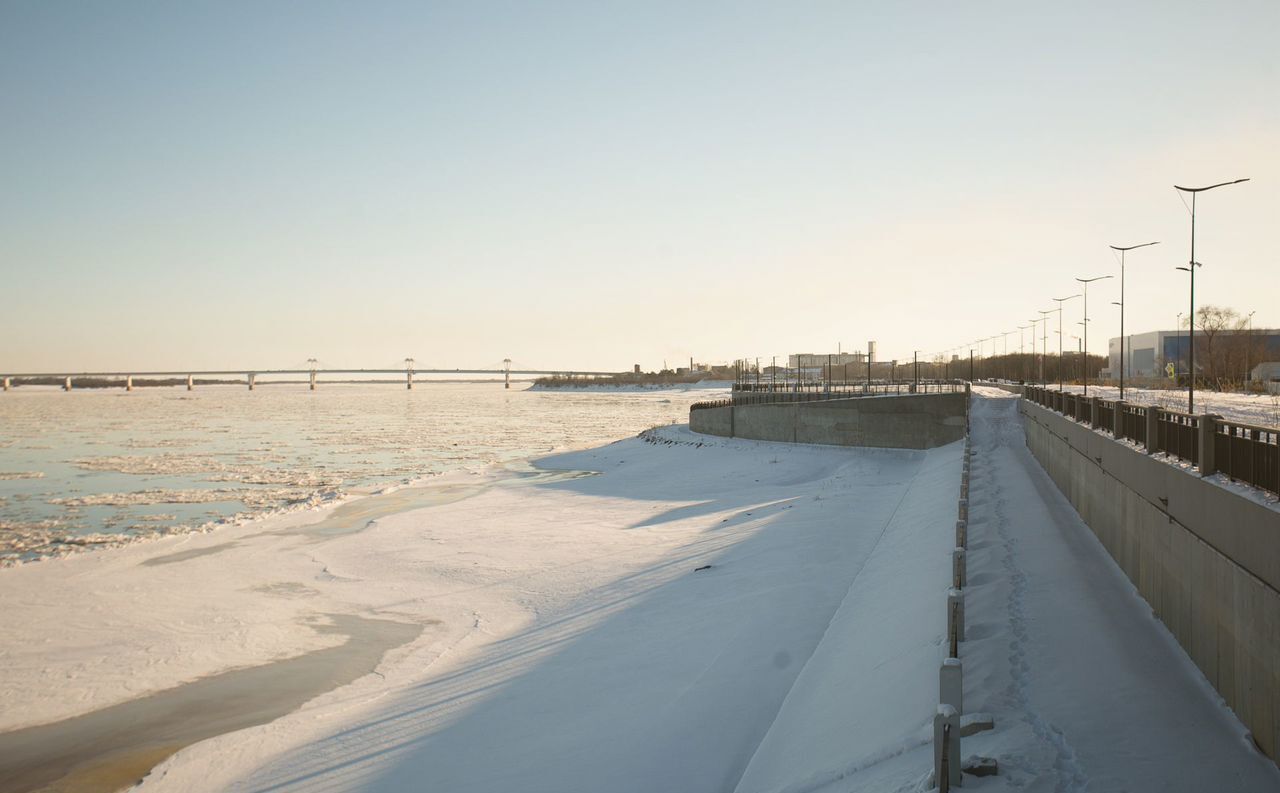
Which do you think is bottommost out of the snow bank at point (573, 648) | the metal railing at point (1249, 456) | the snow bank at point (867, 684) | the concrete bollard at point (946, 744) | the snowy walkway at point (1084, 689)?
the snow bank at point (573, 648)

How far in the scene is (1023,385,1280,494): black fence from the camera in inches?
327

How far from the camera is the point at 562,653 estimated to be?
42.9 ft

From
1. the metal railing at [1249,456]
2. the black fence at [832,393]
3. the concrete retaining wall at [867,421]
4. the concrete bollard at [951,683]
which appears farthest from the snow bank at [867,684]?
the black fence at [832,393]

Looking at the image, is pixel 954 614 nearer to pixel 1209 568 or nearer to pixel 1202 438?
pixel 1209 568

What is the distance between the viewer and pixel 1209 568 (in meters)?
8.84

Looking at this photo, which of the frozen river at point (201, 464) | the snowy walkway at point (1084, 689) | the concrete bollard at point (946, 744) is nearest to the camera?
the concrete bollard at point (946, 744)

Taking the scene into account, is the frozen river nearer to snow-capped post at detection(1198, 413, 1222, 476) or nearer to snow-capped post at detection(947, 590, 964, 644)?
snow-capped post at detection(947, 590, 964, 644)

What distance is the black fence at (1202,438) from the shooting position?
8.31m

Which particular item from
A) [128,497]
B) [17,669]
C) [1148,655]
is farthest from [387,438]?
[1148,655]

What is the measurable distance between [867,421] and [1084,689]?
108 ft

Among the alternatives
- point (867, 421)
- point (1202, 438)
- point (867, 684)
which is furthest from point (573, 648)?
point (867, 421)

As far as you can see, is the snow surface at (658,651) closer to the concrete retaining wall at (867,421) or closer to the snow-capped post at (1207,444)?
the snow-capped post at (1207,444)

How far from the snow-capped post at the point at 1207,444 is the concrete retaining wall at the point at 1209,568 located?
24 centimetres

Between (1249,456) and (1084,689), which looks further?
(1249,456)
